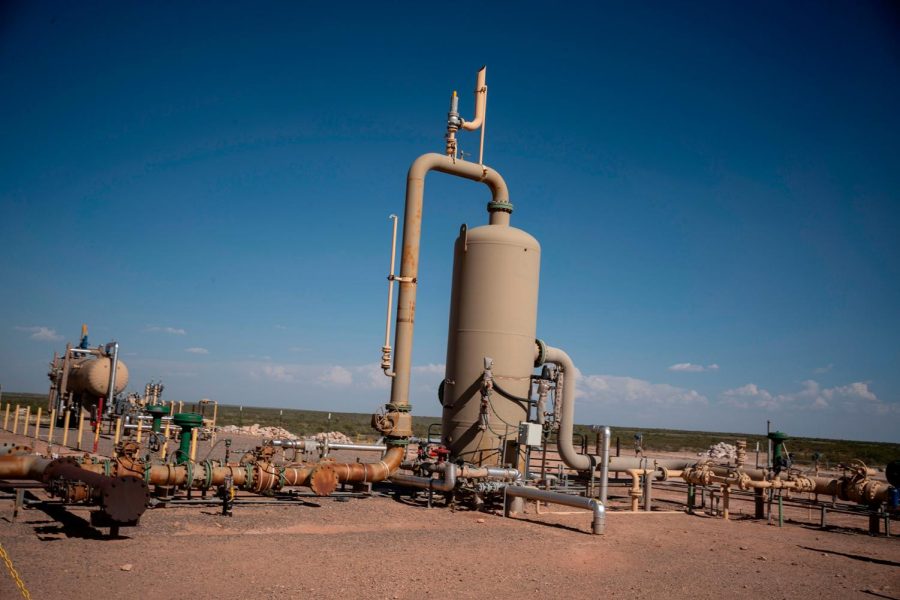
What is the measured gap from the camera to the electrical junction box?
49.1ft

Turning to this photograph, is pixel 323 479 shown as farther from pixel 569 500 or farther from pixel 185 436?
pixel 569 500

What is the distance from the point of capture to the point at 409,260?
17.0 metres

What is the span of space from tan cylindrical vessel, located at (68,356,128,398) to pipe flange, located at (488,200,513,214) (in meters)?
20.7

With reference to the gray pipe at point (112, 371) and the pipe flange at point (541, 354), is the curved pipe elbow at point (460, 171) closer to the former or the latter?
the pipe flange at point (541, 354)

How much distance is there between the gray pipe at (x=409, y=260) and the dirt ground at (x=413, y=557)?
3.39 m

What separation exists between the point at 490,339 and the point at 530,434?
2519mm

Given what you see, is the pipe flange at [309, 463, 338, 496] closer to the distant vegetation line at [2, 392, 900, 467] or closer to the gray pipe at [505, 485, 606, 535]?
the gray pipe at [505, 485, 606, 535]

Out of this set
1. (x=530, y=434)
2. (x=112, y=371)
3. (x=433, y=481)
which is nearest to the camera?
(x=433, y=481)

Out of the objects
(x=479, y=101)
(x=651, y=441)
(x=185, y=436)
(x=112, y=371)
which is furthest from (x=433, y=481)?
(x=651, y=441)

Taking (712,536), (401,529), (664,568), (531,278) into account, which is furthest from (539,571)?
(531,278)

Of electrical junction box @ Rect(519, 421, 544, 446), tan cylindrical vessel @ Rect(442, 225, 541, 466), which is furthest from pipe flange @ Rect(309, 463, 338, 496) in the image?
electrical junction box @ Rect(519, 421, 544, 446)

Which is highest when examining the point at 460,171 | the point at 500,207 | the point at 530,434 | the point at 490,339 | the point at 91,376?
the point at 460,171

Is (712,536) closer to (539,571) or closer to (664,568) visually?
(664,568)

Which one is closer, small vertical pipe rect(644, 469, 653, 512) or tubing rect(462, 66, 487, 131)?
Result: small vertical pipe rect(644, 469, 653, 512)
